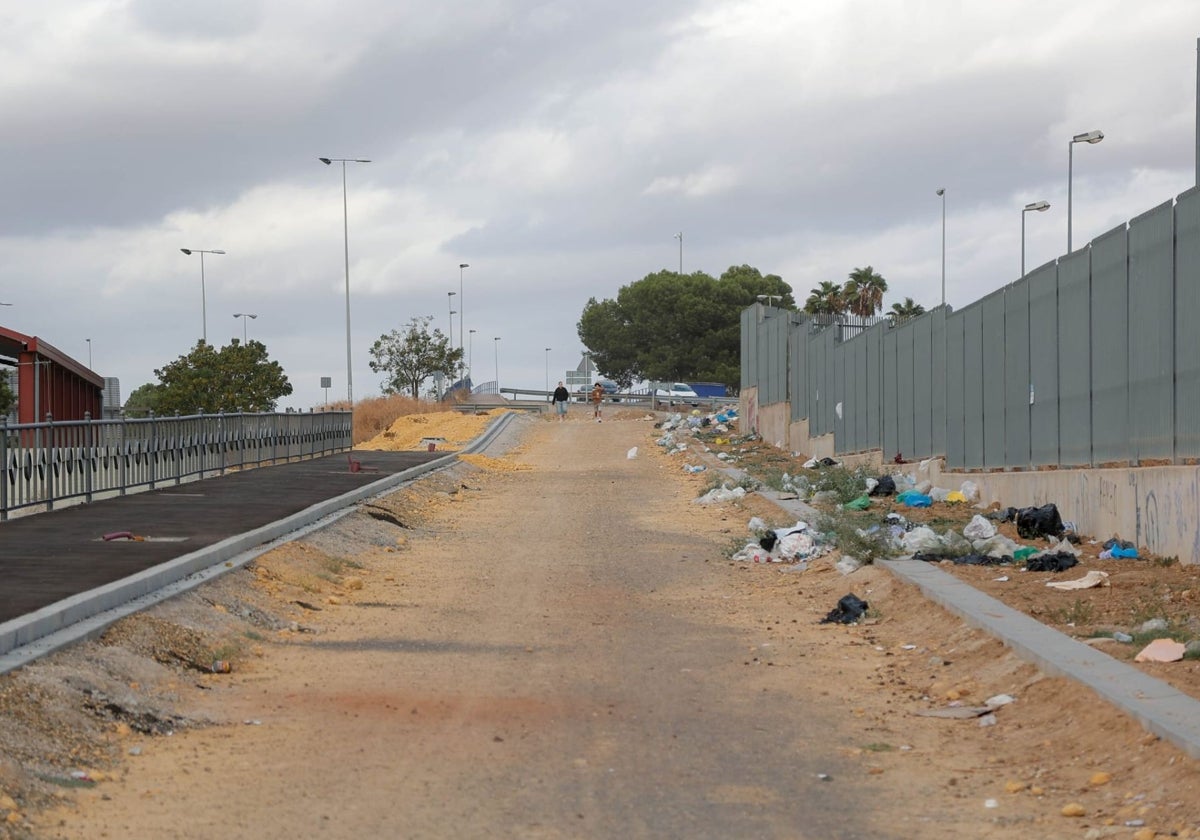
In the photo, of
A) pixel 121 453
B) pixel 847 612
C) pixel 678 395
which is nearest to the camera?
pixel 847 612

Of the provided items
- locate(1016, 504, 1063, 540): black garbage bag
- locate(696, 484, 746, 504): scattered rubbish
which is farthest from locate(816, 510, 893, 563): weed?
locate(696, 484, 746, 504): scattered rubbish

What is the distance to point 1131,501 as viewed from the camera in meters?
15.5

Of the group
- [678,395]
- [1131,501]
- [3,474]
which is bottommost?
[1131,501]

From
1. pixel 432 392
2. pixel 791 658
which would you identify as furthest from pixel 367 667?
pixel 432 392

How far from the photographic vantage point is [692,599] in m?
14.5

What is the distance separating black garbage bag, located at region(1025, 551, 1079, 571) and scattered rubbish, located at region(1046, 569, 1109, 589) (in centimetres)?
91

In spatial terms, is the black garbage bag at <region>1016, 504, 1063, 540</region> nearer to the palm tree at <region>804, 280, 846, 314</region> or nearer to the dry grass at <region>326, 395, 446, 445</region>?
the dry grass at <region>326, 395, 446, 445</region>

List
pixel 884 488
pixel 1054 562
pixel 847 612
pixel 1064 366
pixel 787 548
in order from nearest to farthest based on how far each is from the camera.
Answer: pixel 847 612, pixel 1054 562, pixel 787 548, pixel 1064 366, pixel 884 488

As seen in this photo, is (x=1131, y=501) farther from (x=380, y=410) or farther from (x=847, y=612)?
(x=380, y=410)

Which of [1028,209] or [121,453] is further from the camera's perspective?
[1028,209]

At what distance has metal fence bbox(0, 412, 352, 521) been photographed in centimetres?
1905

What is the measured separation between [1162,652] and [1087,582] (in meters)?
3.84

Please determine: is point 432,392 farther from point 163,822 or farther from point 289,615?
point 163,822

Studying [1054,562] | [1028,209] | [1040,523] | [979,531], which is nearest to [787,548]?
[979,531]
